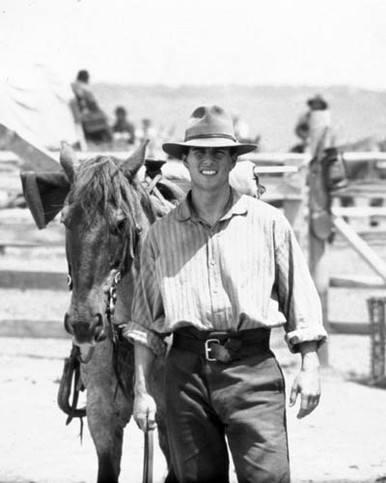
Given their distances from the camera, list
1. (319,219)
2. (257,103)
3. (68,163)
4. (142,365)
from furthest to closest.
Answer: (257,103) → (319,219) → (68,163) → (142,365)

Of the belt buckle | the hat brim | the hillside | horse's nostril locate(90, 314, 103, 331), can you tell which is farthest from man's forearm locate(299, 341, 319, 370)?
the hillside

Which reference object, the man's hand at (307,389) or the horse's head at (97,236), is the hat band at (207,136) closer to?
the horse's head at (97,236)

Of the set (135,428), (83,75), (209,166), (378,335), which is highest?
(83,75)

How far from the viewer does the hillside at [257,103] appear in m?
87.0

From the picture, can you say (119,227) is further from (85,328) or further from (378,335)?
(378,335)

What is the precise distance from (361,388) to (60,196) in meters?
4.31

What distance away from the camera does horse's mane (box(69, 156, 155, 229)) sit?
4.91 m

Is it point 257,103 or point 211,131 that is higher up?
point 257,103

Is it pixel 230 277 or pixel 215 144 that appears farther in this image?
pixel 215 144

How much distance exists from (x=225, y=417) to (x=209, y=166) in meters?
0.90

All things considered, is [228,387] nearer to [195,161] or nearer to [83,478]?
[195,161]

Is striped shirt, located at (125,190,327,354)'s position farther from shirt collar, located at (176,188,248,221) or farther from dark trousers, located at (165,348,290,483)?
dark trousers, located at (165,348,290,483)

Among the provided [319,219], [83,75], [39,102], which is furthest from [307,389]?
[83,75]

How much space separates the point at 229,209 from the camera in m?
4.36
